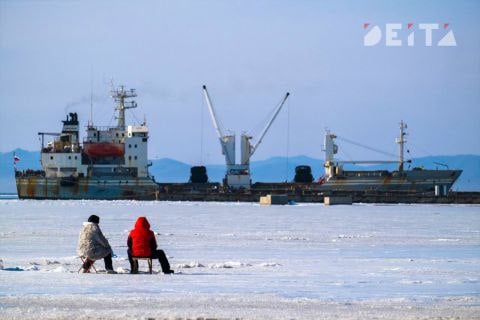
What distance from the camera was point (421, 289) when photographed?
1410 centimetres

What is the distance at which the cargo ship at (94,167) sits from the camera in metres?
93.8

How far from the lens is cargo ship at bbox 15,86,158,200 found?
308ft

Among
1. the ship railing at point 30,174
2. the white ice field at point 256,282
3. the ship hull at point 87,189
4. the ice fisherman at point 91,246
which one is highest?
the ship railing at point 30,174

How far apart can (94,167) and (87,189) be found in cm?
306

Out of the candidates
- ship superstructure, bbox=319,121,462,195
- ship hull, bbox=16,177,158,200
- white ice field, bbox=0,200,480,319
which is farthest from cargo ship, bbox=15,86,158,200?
white ice field, bbox=0,200,480,319

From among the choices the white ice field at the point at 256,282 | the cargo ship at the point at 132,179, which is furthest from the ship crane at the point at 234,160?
the white ice field at the point at 256,282

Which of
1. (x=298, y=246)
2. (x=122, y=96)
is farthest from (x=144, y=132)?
(x=298, y=246)

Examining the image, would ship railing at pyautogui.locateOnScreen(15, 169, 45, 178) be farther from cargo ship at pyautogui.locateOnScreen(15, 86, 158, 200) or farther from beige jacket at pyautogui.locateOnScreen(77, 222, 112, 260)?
beige jacket at pyautogui.locateOnScreen(77, 222, 112, 260)

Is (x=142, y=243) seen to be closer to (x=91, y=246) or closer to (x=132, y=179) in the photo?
(x=91, y=246)

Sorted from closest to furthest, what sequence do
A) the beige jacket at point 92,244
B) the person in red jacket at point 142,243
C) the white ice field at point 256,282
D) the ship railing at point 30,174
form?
the white ice field at point 256,282 → the person in red jacket at point 142,243 → the beige jacket at point 92,244 → the ship railing at point 30,174

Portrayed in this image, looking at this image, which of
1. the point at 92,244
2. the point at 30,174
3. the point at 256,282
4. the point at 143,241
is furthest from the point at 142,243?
the point at 30,174

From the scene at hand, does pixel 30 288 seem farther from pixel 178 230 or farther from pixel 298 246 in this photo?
pixel 178 230

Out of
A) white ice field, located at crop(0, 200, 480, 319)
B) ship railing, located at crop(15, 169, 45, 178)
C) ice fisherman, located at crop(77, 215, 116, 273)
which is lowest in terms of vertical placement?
white ice field, located at crop(0, 200, 480, 319)

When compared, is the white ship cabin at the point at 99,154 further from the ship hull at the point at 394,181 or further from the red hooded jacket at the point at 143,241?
the red hooded jacket at the point at 143,241
